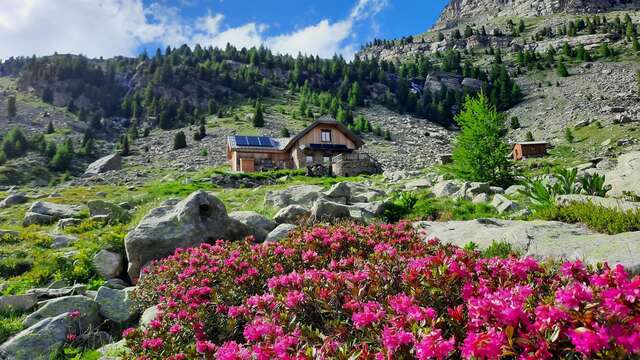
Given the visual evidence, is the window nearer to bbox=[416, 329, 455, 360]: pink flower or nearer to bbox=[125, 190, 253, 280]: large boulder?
bbox=[125, 190, 253, 280]: large boulder

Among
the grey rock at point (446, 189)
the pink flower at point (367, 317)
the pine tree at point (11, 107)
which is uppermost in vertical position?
the pine tree at point (11, 107)

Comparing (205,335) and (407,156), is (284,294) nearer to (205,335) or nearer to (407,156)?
(205,335)

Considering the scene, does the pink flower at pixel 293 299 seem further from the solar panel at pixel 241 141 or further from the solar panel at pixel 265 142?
the solar panel at pixel 265 142

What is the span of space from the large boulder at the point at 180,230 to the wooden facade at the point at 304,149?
42.4 m

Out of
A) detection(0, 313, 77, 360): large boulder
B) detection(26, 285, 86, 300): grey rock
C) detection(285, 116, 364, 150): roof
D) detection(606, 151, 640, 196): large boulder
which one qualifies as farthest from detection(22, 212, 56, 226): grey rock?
detection(285, 116, 364, 150): roof

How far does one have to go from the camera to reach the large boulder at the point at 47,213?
59.7 ft

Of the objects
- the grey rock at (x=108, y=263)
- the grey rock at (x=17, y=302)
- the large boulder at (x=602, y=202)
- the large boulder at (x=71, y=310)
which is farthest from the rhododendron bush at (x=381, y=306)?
the large boulder at (x=602, y=202)

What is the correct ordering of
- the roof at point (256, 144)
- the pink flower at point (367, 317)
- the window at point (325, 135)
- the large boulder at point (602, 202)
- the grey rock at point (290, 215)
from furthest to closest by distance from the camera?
the roof at point (256, 144) < the window at point (325, 135) < the grey rock at point (290, 215) < the large boulder at point (602, 202) < the pink flower at point (367, 317)

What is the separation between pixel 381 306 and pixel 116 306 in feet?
18.7

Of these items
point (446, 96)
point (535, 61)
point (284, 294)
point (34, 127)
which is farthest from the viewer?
point (535, 61)

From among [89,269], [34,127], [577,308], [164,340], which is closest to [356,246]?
[164,340]

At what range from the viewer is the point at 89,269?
10.4 metres

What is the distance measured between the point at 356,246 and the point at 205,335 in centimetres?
329

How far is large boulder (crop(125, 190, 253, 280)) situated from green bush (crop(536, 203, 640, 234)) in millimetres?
7968
